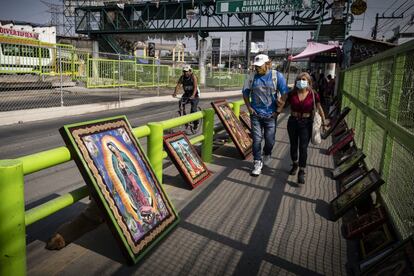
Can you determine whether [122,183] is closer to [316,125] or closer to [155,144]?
[155,144]

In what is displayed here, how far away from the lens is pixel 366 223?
362 cm

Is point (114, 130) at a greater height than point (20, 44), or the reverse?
point (20, 44)

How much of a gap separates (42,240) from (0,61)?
11381mm

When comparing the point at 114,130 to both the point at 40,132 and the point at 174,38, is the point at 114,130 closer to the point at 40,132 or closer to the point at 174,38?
the point at 40,132

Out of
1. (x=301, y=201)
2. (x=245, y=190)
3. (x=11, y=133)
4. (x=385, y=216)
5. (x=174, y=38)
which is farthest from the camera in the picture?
(x=174, y=38)

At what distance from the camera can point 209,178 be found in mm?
5555

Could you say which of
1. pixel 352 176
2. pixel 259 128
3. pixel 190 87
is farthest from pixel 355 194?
pixel 190 87

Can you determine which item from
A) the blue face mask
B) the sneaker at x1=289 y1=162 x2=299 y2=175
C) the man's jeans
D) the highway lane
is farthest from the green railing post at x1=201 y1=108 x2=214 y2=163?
the highway lane

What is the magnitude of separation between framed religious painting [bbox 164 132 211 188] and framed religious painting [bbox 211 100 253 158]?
1.44 meters

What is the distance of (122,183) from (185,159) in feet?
6.66

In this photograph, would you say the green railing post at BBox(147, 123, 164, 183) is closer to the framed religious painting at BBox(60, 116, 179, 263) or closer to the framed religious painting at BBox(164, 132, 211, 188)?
the framed religious painting at BBox(164, 132, 211, 188)

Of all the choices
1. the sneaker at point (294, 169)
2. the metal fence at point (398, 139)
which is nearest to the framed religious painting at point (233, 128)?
the sneaker at point (294, 169)

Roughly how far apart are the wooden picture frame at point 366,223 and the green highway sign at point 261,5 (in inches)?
1174

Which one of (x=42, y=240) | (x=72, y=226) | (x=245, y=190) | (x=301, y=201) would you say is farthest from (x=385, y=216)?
(x=42, y=240)
